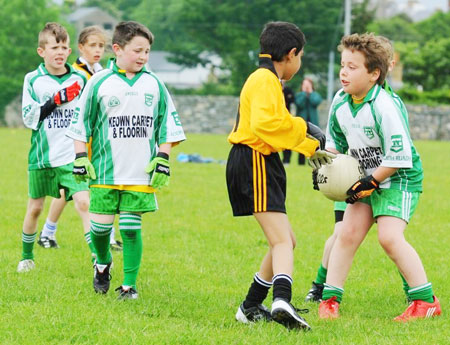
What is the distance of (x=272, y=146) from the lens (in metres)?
5.25

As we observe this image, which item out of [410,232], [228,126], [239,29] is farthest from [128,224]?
[239,29]

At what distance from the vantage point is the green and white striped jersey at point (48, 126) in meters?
7.53

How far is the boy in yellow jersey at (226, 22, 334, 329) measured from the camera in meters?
5.23

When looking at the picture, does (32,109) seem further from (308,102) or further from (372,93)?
(308,102)

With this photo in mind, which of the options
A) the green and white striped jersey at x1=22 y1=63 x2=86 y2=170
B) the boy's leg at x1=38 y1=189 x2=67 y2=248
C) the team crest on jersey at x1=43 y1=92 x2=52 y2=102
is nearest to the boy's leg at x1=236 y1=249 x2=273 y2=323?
the green and white striped jersey at x1=22 y1=63 x2=86 y2=170

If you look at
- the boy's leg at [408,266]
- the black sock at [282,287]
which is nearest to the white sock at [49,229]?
the black sock at [282,287]

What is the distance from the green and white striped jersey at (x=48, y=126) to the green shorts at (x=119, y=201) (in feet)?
4.32

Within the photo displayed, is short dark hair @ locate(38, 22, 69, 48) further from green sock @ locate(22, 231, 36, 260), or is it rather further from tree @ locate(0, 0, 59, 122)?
tree @ locate(0, 0, 59, 122)

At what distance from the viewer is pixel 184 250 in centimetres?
862

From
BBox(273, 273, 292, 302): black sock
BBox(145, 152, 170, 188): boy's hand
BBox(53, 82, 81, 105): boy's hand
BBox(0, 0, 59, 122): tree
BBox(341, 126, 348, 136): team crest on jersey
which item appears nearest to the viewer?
BBox(273, 273, 292, 302): black sock

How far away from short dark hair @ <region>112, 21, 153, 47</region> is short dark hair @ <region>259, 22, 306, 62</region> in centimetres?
120

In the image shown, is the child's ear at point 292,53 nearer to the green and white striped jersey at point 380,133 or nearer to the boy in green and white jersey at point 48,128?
the green and white striped jersey at point 380,133

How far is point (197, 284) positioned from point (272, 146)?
2.10m

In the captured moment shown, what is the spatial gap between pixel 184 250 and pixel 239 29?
45.4 meters
